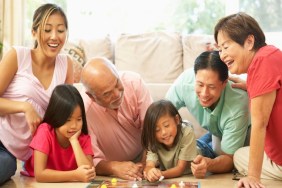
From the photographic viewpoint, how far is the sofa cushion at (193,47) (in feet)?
12.5

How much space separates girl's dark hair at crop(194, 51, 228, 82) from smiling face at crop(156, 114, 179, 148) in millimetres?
299

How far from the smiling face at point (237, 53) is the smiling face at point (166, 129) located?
0.48m

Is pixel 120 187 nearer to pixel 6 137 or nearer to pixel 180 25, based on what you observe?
pixel 6 137

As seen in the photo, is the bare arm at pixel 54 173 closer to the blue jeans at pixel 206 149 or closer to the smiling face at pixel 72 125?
the smiling face at pixel 72 125

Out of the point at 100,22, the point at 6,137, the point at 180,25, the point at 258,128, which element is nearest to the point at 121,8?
the point at 100,22

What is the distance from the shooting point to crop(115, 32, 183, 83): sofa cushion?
381cm

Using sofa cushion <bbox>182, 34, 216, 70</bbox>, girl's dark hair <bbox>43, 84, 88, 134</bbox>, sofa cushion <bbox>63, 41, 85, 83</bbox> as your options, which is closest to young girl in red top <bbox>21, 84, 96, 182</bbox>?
girl's dark hair <bbox>43, 84, 88, 134</bbox>

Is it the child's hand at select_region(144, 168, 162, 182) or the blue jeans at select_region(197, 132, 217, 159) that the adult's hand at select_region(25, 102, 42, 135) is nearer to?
the child's hand at select_region(144, 168, 162, 182)

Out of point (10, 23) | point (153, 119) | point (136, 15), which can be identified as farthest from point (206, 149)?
point (10, 23)

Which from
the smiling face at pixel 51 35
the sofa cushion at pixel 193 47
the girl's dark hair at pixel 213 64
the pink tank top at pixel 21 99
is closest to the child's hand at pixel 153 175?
the girl's dark hair at pixel 213 64

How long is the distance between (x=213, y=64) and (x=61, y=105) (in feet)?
2.68

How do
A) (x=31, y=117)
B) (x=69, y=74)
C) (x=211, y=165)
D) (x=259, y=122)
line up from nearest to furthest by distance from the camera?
(x=259, y=122) → (x=31, y=117) → (x=211, y=165) → (x=69, y=74)

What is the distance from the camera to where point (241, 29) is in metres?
2.14

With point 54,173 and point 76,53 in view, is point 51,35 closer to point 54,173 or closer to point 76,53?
point 54,173
